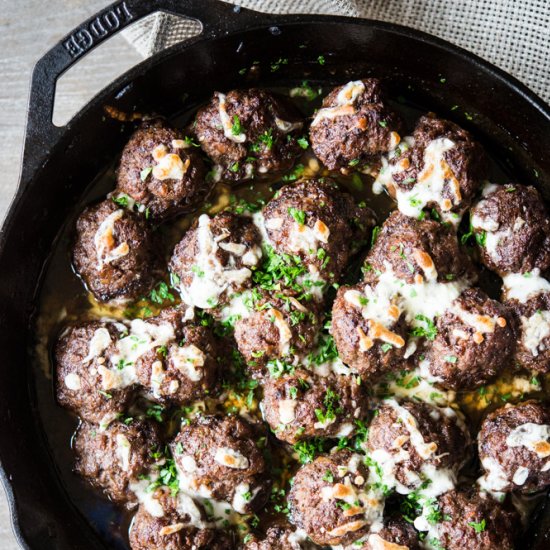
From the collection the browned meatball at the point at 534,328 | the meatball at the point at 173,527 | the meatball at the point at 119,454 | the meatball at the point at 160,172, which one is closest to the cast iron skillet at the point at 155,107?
the meatball at the point at 160,172

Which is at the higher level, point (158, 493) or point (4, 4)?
point (4, 4)

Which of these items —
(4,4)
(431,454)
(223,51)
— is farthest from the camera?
(4,4)

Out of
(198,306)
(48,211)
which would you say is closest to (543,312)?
(198,306)

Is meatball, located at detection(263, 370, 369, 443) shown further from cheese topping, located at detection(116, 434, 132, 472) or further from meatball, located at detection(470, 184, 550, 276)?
meatball, located at detection(470, 184, 550, 276)

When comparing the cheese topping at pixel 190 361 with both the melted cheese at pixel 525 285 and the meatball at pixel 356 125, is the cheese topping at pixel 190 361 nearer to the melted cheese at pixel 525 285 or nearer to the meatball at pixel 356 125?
the meatball at pixel 356 125

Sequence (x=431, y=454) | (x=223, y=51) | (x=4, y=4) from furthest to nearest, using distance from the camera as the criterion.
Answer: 1. (x=4, y=4)
2. (x=223, y=51)
3. (x=431, y=454)

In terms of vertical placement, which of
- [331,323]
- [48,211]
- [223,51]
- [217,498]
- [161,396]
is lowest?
[217,498]

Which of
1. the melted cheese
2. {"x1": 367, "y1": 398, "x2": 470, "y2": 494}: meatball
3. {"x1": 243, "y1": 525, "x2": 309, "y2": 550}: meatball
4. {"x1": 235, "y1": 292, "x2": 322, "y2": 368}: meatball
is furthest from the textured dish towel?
{"x1": 243, "y1": 525, "x2": 309, "y2": 550}: meatball

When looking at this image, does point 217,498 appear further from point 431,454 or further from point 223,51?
point 223,51
